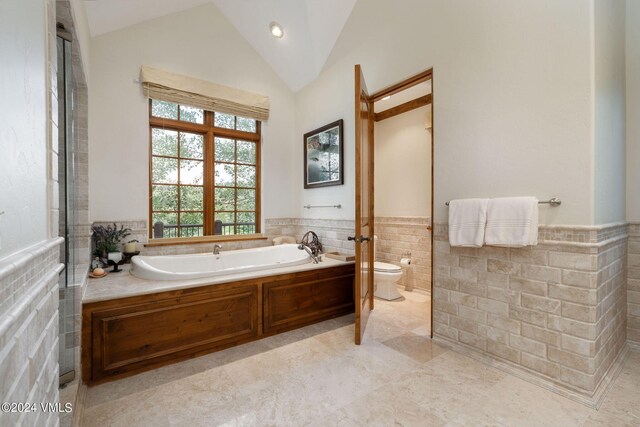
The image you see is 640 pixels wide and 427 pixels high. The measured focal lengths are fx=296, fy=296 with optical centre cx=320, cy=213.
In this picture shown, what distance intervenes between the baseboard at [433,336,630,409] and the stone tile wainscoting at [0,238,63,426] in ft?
7.73

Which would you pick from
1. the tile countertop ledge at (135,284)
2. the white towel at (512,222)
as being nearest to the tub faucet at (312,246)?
the tile countertop ledge at (135,284)

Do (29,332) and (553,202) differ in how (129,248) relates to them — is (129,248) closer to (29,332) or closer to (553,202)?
(29,332)

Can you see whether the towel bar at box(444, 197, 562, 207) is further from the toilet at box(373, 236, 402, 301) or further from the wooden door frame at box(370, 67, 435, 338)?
the toilet at box(373, 236, 402, 301)

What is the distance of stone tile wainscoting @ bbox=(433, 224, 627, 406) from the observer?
1.69 m

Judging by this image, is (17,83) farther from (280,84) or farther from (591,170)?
(280,84)

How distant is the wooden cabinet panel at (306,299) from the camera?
2533 mm

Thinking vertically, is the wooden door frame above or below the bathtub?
above

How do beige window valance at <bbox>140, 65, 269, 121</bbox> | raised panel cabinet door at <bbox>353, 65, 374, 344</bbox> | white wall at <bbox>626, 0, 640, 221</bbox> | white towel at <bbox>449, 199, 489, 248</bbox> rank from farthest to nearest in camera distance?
beige window valance at <bbox>140, 65, 269, 121</bbox>, raised panel cabinet door at <bbox>353, 65, 374, 344</bbox>, white wall at <bbox>626, 0, 640, 221</bbox>, white towel at <bbox>449, 199, 489, 248</bbox>

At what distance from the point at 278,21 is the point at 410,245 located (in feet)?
10.5

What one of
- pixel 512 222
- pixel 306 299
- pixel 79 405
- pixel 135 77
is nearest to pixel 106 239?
pixel 79 405

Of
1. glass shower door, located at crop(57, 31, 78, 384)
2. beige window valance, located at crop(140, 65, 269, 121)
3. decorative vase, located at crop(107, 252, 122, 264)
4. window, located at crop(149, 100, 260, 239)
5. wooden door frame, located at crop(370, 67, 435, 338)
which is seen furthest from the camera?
window, located at crop(149, 100, 260, 239)

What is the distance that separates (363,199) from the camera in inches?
103

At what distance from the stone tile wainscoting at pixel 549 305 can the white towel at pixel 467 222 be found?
16 cm

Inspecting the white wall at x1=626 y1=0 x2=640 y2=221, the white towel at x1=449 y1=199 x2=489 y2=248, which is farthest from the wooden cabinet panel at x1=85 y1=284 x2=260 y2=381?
the white wall at x1=626 y1=0 x2=640 y2=221
